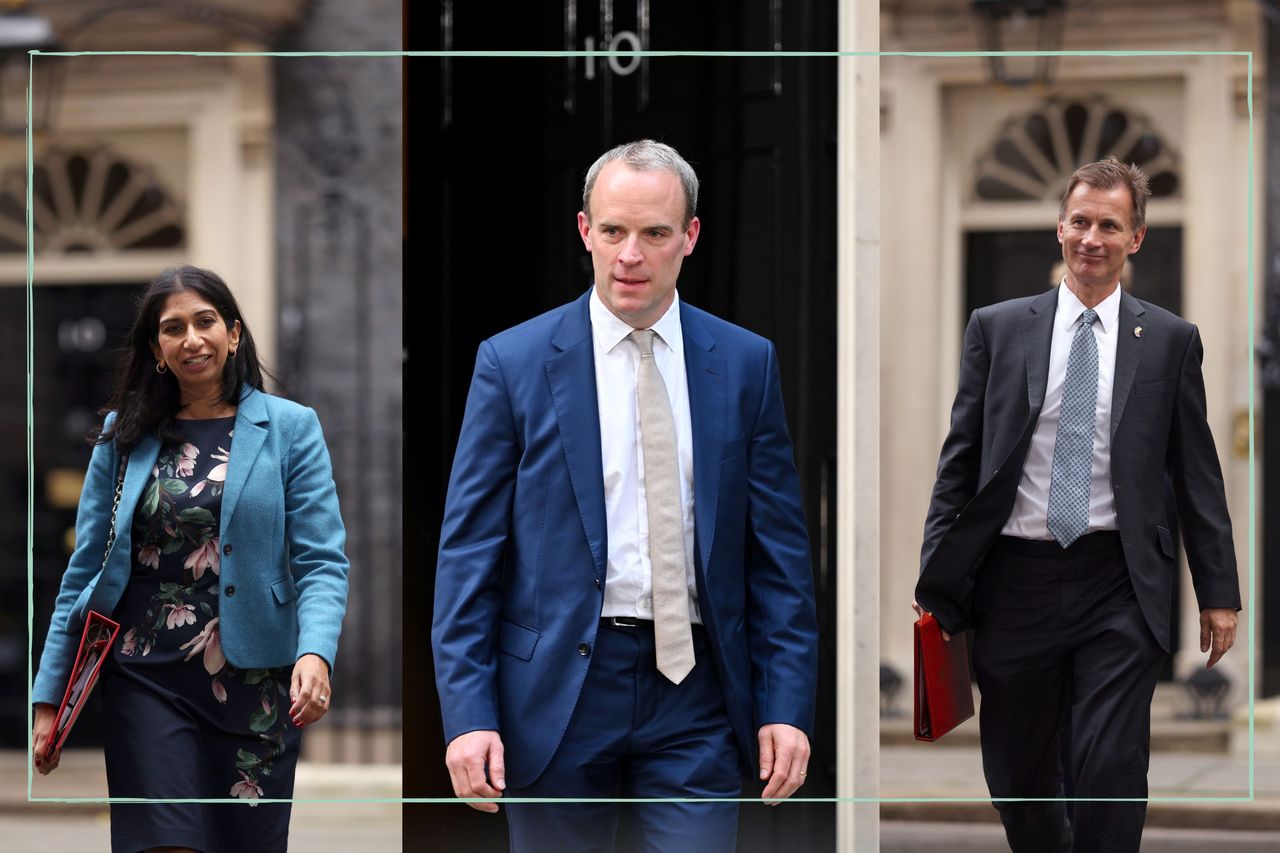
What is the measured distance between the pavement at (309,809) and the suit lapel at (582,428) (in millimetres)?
1240

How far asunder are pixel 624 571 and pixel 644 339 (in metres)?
0.56

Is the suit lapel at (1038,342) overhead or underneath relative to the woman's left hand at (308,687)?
overhead

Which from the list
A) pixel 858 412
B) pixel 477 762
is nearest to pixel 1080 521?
pixel 858 412

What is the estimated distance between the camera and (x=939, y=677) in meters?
5.16

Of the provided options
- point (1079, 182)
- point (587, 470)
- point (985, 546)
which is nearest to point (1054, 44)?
point (1079, 182)

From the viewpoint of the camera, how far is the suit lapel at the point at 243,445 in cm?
491

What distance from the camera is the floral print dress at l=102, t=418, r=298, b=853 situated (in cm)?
490

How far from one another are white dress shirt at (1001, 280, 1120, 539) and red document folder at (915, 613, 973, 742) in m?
0.35

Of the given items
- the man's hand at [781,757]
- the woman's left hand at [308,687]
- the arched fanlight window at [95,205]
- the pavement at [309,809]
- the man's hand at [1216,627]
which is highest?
the arched fanlight window at [95,205]

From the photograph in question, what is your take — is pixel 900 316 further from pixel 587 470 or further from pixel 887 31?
pixel 587 470

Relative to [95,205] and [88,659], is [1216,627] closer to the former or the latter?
[88,659]

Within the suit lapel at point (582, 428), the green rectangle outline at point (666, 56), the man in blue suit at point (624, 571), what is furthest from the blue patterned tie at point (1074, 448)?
the suit lapel at point (582, 428)

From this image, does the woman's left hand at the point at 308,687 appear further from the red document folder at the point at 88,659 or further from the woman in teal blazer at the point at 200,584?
the red document folder at the point at 88,659

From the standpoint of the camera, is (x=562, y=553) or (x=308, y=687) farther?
(x=308, y=687)
